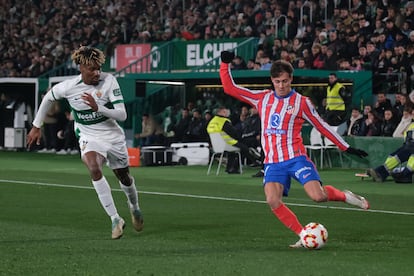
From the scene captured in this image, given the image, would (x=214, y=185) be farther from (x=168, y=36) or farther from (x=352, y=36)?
(x=168, y=36)

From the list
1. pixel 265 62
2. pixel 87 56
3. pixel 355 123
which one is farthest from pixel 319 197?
pixel 265 62

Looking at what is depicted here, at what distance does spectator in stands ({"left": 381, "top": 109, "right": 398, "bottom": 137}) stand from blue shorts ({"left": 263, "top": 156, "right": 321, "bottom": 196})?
1524 cm

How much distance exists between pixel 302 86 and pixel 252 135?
4.14 metres

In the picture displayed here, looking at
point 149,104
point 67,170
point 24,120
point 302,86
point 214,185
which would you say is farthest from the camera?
point 24,120

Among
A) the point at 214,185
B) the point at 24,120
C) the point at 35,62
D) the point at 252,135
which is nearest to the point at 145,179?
the point at 214,185

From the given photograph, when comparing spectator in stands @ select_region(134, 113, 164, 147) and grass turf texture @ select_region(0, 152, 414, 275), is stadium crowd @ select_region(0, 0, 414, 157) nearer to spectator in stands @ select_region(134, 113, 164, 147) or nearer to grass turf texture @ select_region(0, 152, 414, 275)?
spectator in stands @ select_region(134, 113, 164, 147)

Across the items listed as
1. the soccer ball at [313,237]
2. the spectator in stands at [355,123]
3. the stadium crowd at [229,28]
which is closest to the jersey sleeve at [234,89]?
the soccer ball at [313,237]

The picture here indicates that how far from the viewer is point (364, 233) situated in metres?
11.7

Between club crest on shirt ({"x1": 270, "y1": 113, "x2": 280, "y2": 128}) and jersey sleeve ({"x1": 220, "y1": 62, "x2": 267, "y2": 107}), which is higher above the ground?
jersey sleeve ({"x1": 220, "y1": 62, "x2": 267, "y2": 107})

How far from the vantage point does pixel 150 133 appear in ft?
103

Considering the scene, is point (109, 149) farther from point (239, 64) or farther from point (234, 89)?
point (239, 64)

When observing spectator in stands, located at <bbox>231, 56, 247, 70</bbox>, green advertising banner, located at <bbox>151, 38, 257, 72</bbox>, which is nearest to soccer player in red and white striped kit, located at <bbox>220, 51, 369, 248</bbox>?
spectator in stands, located at <bbox>231, 56, 247, 70</bbox>

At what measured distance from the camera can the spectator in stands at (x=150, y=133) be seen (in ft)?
102

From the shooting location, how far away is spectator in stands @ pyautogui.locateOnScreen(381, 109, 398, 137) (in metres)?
25.5
